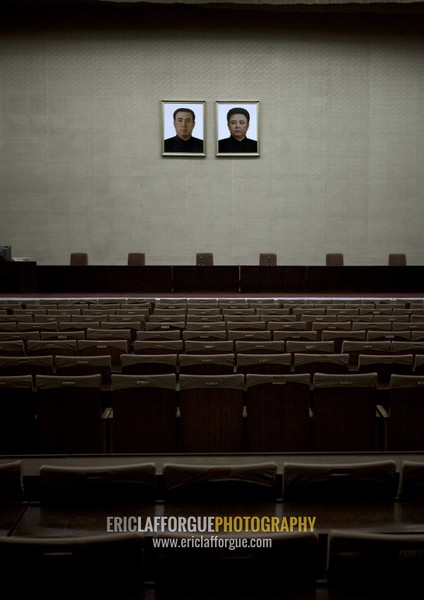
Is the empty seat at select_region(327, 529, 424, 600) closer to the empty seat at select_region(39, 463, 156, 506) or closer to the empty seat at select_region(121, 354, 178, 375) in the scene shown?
the empty seat at select_region(39, 463, 156, 506)

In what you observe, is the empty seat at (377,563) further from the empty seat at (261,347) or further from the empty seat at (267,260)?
the empty seat at (267,260)

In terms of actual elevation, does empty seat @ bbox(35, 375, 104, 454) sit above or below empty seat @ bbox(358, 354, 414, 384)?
below

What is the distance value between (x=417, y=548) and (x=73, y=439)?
2725 millimetres

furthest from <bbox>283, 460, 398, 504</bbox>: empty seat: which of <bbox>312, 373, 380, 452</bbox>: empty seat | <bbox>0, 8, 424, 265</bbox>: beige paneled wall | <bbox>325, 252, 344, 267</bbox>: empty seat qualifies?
<bbox>0, 8, 424, 265</bbox>: beige paneled wall

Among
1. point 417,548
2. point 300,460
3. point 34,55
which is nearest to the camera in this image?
point 417,548

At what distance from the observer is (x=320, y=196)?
15.8 meters

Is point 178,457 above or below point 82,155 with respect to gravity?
below

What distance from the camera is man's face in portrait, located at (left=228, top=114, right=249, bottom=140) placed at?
15.5 meters

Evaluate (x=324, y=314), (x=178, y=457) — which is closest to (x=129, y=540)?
(x=178, y=457)

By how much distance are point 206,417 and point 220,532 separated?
1792 mm

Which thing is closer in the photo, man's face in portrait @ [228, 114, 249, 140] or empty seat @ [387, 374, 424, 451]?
empty seat @ [387, 374, 424, 451]

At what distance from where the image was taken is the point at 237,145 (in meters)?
15.6

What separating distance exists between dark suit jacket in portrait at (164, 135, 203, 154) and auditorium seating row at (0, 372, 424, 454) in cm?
1230

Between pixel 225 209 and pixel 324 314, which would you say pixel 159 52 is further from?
pixel 324 314
